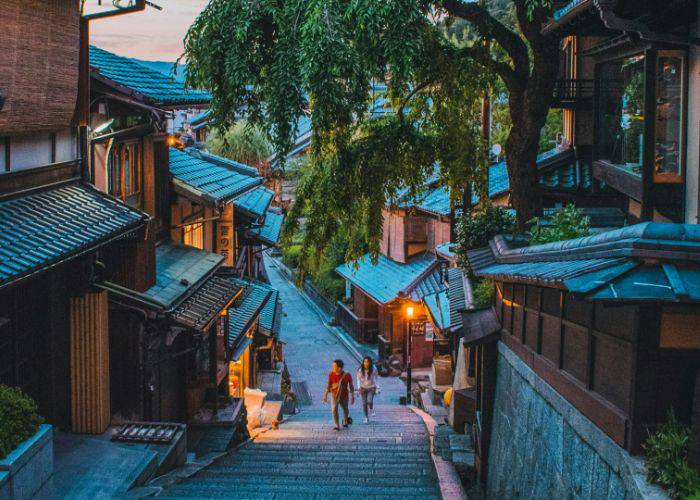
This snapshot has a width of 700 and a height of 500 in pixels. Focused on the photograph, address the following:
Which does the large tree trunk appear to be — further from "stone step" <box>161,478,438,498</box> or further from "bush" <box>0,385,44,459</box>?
"bush" <box>0,385,44,459</box>

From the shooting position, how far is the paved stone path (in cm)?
1185

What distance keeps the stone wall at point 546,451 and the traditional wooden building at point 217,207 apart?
30.0 feet

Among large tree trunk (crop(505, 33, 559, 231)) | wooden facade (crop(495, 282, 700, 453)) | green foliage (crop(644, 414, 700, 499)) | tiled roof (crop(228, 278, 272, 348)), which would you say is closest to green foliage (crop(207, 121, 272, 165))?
tiled roof (crop(228, 278, 272, 348))

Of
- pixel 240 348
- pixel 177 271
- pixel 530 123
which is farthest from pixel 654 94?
pixel 240 348

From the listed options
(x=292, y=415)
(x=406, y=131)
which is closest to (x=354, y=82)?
(x=406, y=131)

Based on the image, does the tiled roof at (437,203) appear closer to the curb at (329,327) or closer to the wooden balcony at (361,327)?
the curb at (329,327)

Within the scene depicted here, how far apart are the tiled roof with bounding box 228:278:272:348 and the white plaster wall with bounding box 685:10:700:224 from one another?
451 inches

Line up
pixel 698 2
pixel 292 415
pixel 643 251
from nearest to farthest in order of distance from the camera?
pixel 643 251
pixel 698 2
pixel 292 415

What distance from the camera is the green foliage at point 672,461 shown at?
588 cm

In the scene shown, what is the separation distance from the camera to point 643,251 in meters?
6.09

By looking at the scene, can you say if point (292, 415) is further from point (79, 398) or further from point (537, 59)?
point (537, 59)

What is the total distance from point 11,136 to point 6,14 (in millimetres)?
1633

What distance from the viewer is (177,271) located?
58.9ft

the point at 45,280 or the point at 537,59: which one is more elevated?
the point at 537,59
